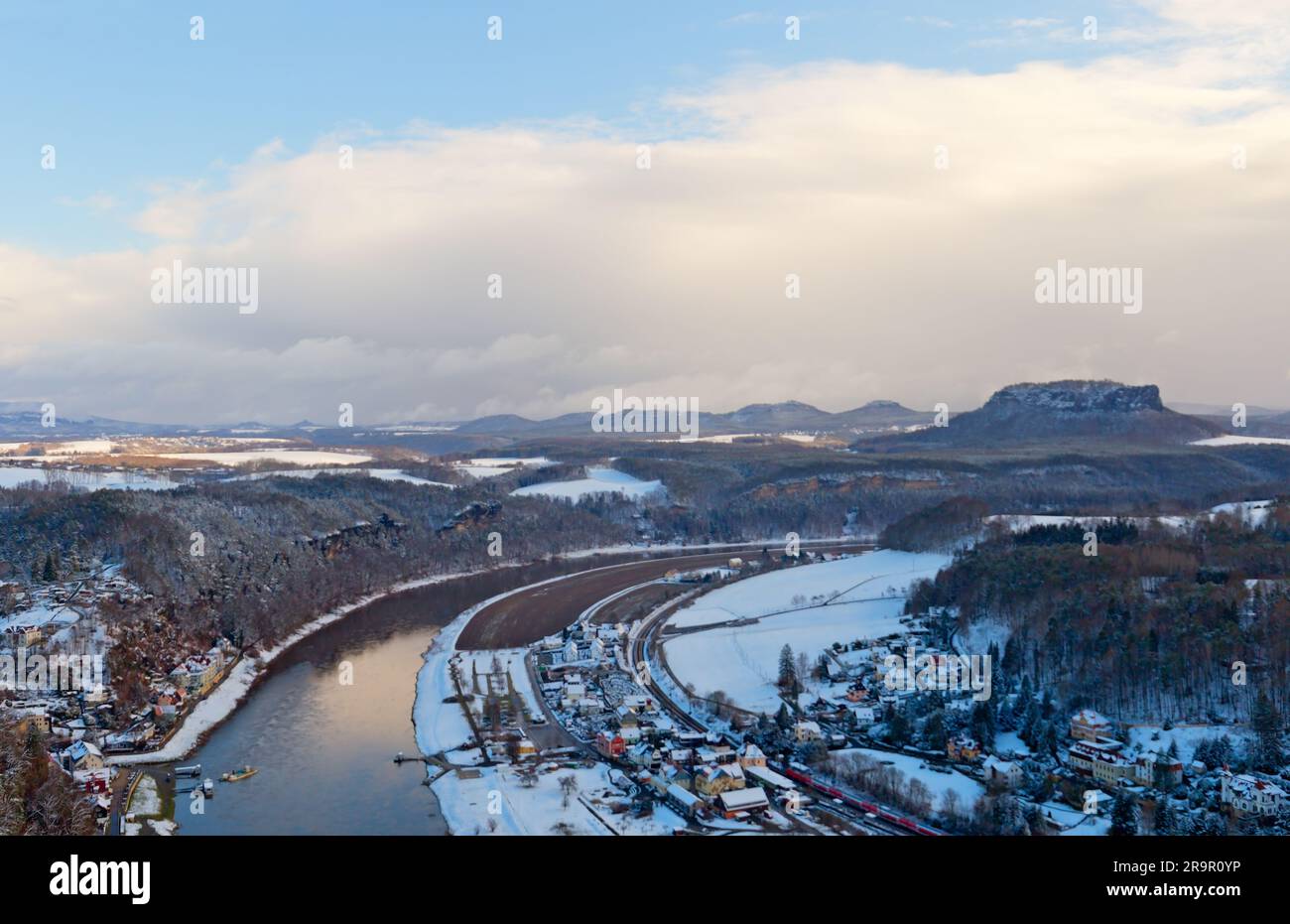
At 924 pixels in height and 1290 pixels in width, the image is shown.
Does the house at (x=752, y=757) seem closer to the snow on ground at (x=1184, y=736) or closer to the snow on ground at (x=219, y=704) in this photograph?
the snow on ground at (x=1184, y=736)

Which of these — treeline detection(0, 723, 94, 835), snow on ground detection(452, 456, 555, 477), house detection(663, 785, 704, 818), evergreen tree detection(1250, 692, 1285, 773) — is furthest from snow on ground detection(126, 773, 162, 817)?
snow on ground detection(452, 456, 555, 477)

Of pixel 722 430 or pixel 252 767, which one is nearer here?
pixel 252 767

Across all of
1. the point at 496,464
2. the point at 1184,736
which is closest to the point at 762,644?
the point at 1184,736

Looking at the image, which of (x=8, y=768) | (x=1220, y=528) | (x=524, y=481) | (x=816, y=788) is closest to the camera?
(x=8, y=768)

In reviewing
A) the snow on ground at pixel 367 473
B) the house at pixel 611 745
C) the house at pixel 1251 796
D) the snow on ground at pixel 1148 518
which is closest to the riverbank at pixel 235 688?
the house at pixel 611 745

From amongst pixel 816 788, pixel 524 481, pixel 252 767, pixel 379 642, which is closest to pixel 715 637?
pixel 379 642
